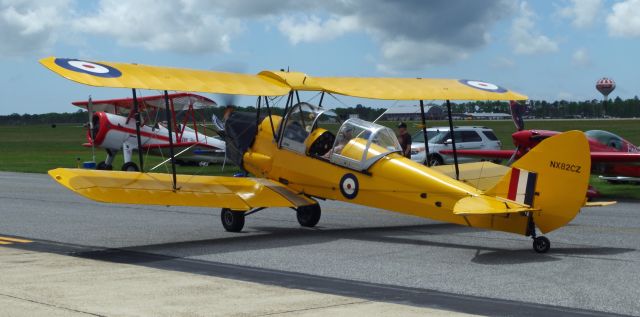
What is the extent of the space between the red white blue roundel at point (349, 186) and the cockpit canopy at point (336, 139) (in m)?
0.16

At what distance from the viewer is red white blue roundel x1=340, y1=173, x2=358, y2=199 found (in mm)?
12820

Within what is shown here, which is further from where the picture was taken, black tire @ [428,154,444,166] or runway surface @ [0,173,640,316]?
black tire @ [428,154,444,166]

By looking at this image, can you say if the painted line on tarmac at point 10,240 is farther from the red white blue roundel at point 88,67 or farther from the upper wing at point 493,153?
the upper wing at point 493,153

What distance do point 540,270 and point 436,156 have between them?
66.0 ft

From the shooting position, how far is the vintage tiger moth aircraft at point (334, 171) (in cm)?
1043

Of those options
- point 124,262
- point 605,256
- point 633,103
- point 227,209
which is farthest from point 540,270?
point 633,103

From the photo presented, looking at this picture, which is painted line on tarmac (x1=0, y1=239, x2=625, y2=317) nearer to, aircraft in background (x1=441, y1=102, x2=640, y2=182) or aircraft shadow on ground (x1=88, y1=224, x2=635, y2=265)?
aircraft shadow on ground (x1=88, y1=224, x2=635, y2=265)

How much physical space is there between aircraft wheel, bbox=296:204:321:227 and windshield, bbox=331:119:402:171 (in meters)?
1.76

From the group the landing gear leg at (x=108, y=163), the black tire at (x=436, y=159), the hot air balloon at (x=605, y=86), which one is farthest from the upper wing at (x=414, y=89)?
the hot air balloon at (x=605, y=86)

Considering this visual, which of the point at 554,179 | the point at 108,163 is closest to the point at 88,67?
the point at 554,179

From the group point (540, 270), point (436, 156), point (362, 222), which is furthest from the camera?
point (436, 156)

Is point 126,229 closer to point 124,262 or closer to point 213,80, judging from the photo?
point 213,80

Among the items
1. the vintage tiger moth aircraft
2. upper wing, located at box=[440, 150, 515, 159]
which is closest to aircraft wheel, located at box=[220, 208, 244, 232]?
the vintage tiger moth aircraft

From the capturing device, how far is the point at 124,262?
10.7 metres
